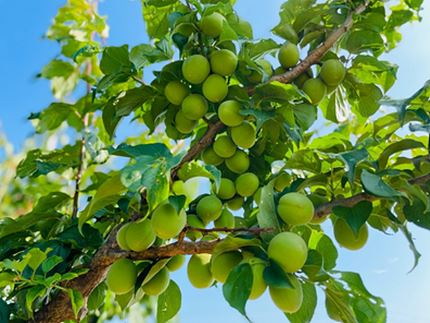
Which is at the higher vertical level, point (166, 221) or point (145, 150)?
point (145, 150)

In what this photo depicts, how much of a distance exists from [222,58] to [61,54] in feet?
2.70

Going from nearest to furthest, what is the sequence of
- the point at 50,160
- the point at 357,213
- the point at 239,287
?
the point at 239,287, the point at 357,213, the point at 50,160

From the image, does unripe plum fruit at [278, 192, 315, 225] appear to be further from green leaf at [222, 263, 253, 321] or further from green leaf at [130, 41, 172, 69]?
green leaf at [130, 41, 172, 69]

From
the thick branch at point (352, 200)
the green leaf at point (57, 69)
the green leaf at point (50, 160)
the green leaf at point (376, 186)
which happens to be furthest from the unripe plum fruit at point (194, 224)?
the green leaf at point (57, 69)

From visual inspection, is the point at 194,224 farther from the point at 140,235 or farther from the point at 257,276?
the point at 257,276

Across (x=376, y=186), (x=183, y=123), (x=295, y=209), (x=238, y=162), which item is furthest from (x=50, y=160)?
(x=376, y=186)

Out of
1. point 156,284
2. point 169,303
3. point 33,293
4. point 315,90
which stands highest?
point 315,90

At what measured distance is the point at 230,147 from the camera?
0.97 m

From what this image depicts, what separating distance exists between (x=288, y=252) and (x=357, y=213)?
154 millimetres

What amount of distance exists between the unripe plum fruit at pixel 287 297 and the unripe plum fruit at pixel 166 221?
0.57 feet

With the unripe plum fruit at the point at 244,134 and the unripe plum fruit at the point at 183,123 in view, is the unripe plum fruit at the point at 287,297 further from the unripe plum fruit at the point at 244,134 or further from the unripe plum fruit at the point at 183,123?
the unripe plum fruit at the point at 183,123

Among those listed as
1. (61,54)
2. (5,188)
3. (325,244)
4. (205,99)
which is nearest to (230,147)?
(205,99)

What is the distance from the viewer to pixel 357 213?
751 mm

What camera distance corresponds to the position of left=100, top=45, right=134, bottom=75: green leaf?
1019 mm
